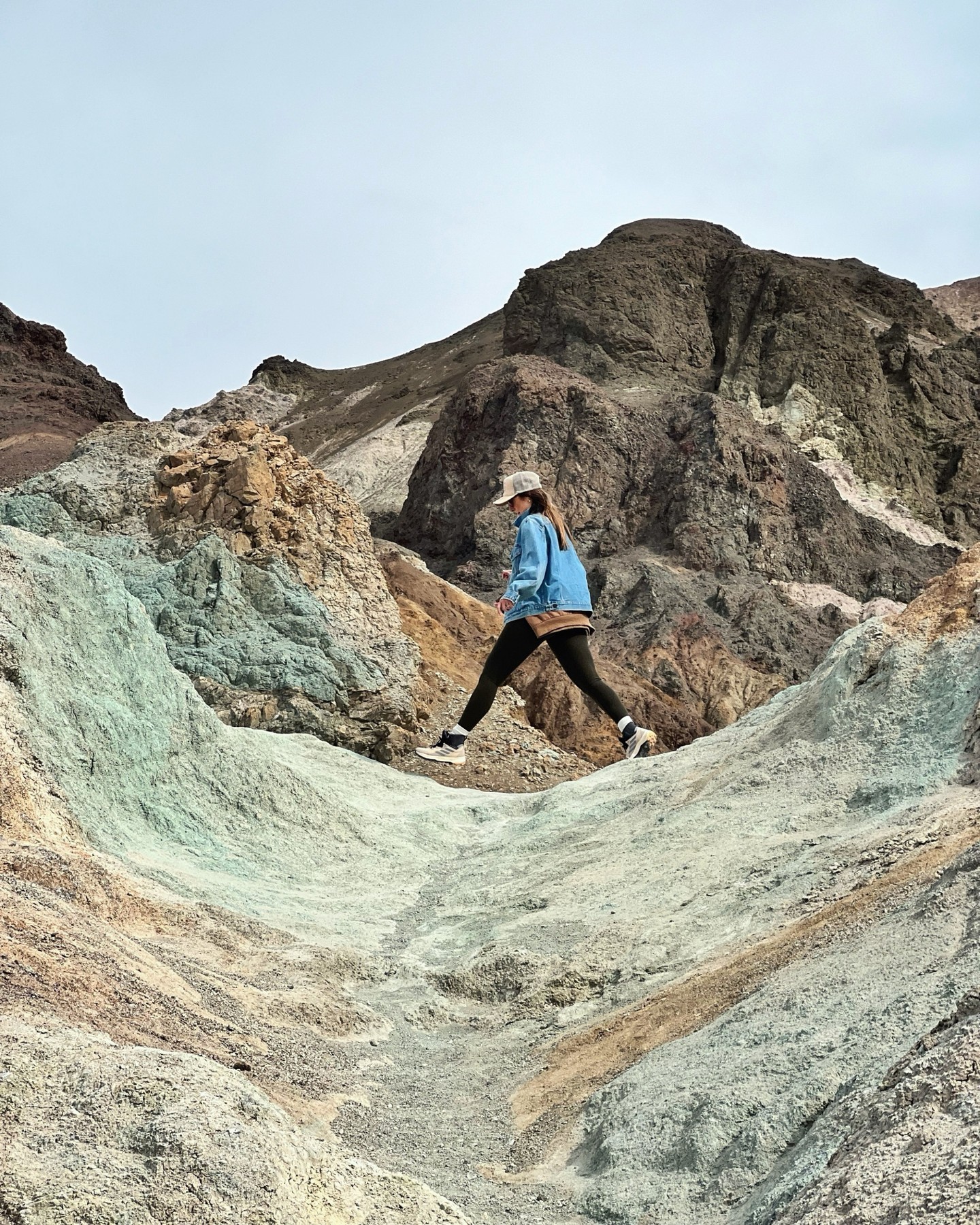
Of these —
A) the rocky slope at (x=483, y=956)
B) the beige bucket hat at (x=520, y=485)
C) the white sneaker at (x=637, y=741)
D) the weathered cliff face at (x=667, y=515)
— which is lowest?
the rocky slope at (x=483, y=956)

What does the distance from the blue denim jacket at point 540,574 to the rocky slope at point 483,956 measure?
138cm

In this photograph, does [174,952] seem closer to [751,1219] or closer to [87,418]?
[751,1219]

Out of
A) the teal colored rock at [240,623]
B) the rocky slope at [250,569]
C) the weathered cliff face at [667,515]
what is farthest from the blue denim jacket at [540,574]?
the weathered cliff face at [667,515]

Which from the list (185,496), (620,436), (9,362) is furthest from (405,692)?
(9,362)

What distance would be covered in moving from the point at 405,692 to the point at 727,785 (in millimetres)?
6171

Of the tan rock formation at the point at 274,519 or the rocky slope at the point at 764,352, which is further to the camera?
the rocky slope at the point at 764,352

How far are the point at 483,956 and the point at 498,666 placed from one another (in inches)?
98.4

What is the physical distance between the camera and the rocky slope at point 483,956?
3256 millimetres

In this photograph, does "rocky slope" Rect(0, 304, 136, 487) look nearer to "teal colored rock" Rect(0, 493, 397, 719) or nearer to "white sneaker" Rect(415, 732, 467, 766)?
"teal colored rock" Rect(0, 493, 397, 719)

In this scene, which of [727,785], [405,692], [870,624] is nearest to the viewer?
[727,785]

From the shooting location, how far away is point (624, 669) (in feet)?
76.9

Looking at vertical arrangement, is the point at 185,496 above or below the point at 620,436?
below

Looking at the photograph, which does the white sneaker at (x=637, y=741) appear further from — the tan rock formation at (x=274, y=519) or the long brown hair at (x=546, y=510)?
the tan rock formation at (x=274, y=519)

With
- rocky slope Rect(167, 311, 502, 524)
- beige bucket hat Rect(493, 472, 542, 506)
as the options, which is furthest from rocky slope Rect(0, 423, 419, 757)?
rocky slope Rect(167, 311, 502, 524)
